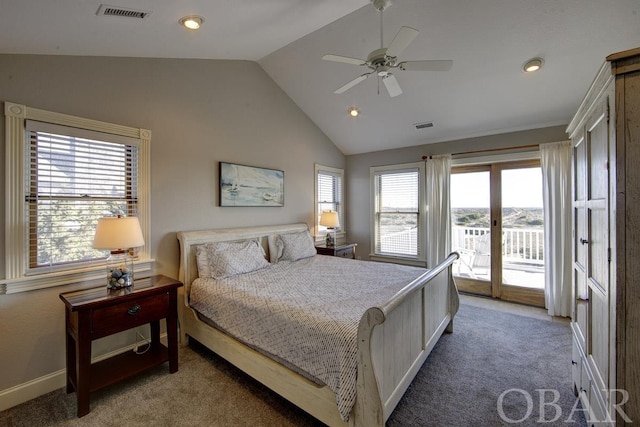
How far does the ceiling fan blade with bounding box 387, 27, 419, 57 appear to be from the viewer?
71.5 inches

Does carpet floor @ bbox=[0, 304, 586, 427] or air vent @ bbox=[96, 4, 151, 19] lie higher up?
air vent @ bbox=[96, 4, 151, 19]

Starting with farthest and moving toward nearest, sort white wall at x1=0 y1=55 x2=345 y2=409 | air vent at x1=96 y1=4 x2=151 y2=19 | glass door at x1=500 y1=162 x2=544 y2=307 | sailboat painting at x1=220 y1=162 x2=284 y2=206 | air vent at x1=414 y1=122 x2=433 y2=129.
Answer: air vent at x1=414 y1=122 x2=433 y2=129 < glass door at x1=500 y1=162 x2=544 y2=307 < sailboat painting at x1=220 y1=162 x2=284 y2=206 < white wall at x1=0 y1=55 x2=345 y2=409 < air vent at x1=96 y1=4 x2=151 y2=19

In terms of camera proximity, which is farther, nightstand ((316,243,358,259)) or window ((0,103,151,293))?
nightstand ((316,243,358,259))

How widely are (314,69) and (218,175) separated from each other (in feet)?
6.02

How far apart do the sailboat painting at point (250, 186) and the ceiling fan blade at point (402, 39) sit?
2.27 m

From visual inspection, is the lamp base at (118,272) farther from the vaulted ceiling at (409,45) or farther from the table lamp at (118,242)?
the vaulted ceiling at (409,45)

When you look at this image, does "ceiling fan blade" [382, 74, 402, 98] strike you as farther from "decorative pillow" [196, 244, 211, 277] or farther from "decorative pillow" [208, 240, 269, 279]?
"decorative pillow" [196, 244, 211, 277]

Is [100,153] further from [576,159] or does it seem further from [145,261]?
[576,159]

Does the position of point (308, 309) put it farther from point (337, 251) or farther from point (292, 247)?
point (337, 251)

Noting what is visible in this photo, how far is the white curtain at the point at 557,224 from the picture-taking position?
356cm

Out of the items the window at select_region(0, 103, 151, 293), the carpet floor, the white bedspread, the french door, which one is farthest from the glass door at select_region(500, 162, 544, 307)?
the window at select_region(0, 103, 151, 293)

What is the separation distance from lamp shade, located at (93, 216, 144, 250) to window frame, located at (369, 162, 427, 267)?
397cm

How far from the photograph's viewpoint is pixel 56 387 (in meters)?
2.24

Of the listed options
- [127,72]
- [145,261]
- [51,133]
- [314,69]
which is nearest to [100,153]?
[51,133]
